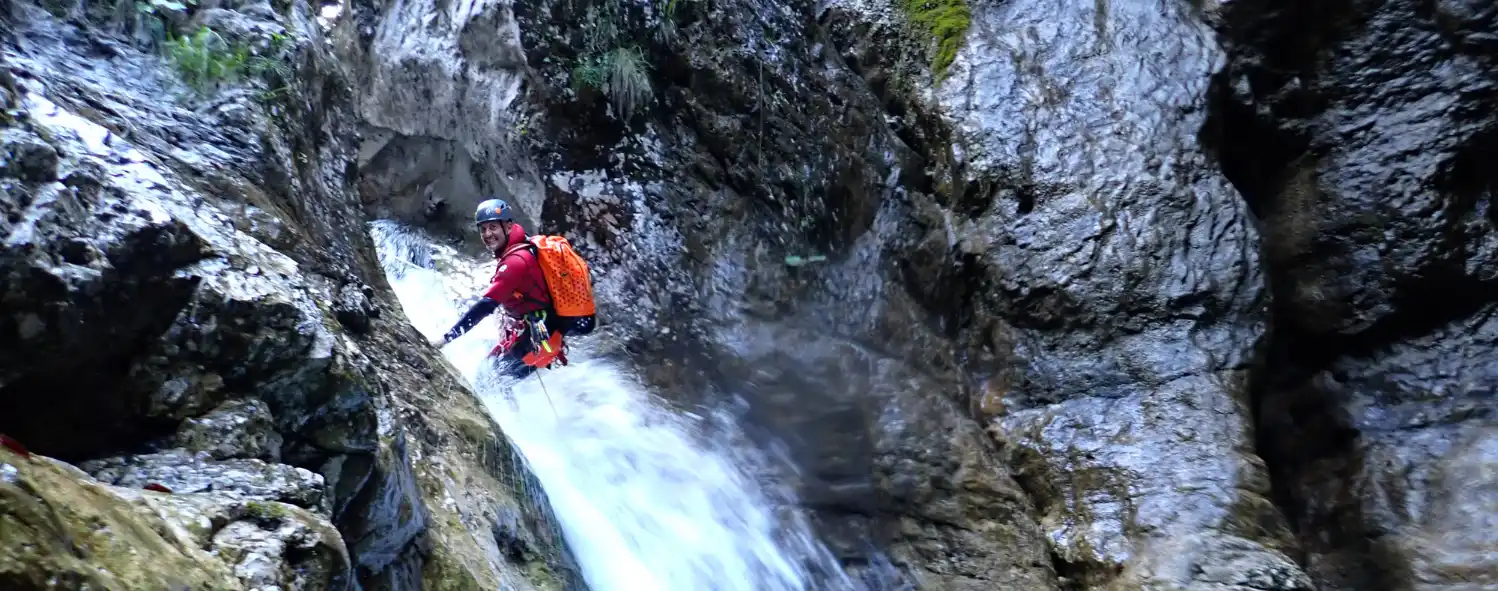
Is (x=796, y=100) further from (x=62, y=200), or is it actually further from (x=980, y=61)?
(x=62, y=200)

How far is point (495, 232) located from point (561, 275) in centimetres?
56

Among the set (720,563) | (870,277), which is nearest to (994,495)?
(720,563)

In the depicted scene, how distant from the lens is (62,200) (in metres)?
2.23

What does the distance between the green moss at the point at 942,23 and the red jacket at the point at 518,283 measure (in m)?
3.55

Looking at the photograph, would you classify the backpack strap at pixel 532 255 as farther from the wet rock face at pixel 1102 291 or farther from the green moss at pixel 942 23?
the green moss at pixel 942 23

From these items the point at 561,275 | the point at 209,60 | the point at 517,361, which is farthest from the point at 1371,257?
the point at 209,60

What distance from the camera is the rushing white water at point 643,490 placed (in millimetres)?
5223

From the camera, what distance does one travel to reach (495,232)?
622 centimetres

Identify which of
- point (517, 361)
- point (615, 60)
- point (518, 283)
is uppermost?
point (615, 60)

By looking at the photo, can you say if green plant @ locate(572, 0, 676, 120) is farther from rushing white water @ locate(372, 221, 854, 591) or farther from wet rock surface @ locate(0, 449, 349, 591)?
wet rock surface @ locate(0, 449, 349, 591)

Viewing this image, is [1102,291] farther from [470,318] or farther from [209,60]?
[209,60]

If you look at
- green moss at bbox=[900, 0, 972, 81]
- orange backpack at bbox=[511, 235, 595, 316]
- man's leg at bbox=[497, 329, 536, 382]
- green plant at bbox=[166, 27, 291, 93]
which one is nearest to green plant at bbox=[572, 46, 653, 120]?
orange backpack at bbox=[511, 235, 595, 316]

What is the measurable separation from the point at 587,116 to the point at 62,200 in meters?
6.19

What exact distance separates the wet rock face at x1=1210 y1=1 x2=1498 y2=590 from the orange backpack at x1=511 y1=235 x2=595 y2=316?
4.61m
